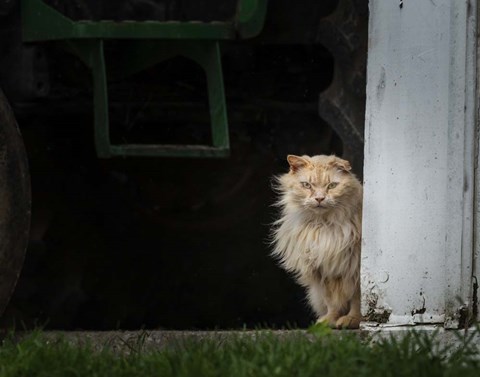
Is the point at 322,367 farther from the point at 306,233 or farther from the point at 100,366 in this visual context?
the point at 306,233

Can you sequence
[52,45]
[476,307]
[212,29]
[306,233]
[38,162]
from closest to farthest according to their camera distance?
[476,307] < [212,29] < [306,233] < [52,45] < [38,162]

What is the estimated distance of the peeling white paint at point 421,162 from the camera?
4.16m

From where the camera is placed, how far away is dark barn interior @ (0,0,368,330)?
18.2 feet

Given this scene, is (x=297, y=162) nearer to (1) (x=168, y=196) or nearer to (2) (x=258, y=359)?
(1) (x=168, y=196)

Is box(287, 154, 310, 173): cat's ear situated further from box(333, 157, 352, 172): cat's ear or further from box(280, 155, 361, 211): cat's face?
box(333, 157, 352, 172): cat's ear

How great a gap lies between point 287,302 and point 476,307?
2.04 meters

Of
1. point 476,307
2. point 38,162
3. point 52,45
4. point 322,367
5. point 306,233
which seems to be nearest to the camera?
point 322,367

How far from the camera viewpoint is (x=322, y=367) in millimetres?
3312

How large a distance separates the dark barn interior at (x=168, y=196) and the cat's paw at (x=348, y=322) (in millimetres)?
1043

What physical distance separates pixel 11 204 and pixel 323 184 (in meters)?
1.16

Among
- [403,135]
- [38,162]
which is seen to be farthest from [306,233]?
[38,162]

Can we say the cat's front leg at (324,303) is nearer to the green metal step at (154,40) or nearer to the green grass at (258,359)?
the green metal step at (154,40)

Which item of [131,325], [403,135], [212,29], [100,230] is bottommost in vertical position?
[131,325]

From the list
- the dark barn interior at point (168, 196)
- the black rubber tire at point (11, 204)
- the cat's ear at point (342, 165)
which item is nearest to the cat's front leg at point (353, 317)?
the cat's ear at point (342, 165)
